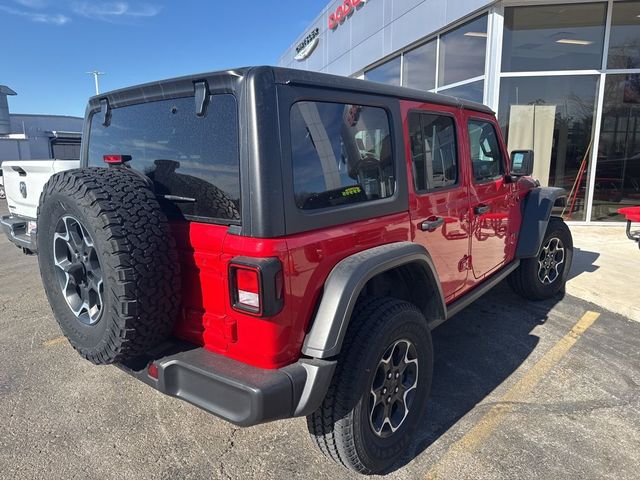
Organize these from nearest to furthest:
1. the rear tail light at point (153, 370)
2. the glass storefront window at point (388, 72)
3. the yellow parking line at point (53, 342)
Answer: the rear tail light at point (153, 370)
the yellow parking line at point (53, 342)
the glass storefront window at point (388, 72)

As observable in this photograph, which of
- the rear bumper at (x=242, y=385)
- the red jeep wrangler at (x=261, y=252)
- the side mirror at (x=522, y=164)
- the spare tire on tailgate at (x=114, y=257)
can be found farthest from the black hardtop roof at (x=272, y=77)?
the side mirror at (x=522, y=164)

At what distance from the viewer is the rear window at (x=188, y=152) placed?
200 cm

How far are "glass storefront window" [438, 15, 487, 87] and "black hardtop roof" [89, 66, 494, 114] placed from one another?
21.6 feet

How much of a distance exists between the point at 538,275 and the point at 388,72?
8.98m

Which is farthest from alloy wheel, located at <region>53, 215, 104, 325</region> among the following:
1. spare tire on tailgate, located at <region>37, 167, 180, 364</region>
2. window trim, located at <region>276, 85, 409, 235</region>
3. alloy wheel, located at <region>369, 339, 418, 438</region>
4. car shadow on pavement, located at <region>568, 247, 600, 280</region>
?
car shadow on pavement, located at <region>568, 247, 600, 280</region>

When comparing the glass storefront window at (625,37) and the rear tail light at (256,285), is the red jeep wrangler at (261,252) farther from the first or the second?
the glass storefront window at (625,37)

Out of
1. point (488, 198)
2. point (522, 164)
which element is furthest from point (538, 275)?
point (488, 198)

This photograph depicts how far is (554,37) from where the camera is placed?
8320mm

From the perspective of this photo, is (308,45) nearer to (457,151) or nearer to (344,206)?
(457,151)

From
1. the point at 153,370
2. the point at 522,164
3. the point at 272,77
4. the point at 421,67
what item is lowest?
the point at 153,370

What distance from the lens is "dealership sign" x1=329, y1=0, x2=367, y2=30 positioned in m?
12.9

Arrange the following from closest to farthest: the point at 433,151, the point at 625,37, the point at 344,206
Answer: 1. the point at 344,206
2. the point at 433,151
3. the point at 625,37

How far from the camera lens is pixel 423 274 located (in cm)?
267

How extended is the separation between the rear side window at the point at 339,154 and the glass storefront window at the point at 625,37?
25.6 feet
